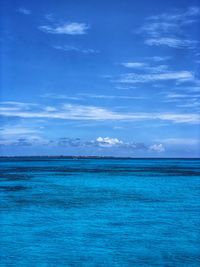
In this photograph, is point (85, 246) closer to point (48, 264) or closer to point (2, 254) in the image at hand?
point (48, 264)

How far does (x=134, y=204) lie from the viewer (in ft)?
67.0

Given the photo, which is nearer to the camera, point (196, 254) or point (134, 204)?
point (196, 254)

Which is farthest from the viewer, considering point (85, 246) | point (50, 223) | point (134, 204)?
point (134, 204)

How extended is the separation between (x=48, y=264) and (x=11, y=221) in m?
5.64

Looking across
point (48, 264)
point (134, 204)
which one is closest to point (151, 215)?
point (134, 204)

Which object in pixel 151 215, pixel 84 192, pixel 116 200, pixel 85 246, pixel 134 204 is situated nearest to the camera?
pixel 85 246

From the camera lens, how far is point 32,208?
18.8 metres

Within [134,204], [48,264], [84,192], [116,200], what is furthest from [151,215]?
[84,192]

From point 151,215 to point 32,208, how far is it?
21.0 ft

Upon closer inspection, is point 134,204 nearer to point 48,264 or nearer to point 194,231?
point 194,231

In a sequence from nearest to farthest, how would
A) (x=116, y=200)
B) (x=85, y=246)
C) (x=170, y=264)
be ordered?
(x=170, y=264) < (x=85, y=246) < (x=116, y=200)

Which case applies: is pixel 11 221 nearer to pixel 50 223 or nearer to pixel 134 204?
pixel 50 223

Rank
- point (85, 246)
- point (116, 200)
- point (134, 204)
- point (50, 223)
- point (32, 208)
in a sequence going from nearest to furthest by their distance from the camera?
point (85, 246)
point (50, 223)
point (32, 208)
point (134, 204)
point (116, 200)

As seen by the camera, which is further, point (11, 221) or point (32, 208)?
point (32, 208)
